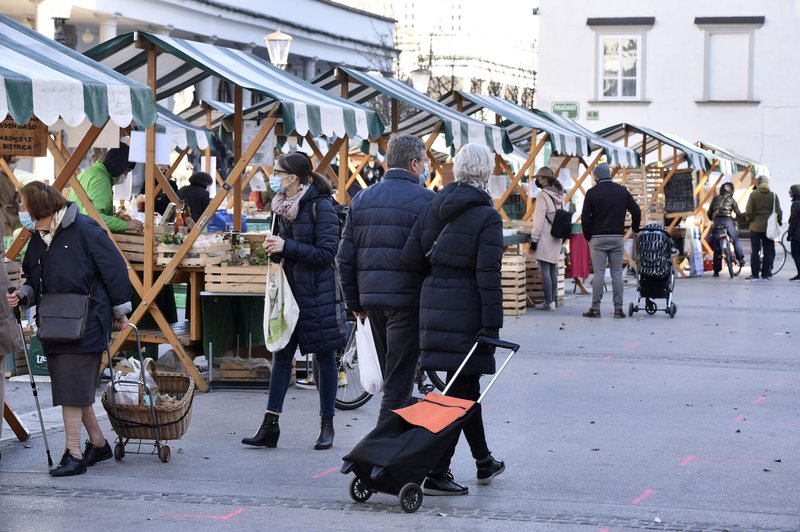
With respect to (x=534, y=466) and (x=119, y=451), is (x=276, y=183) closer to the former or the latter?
(x=119, y=451)

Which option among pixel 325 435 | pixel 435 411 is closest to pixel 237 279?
pixel 325 435

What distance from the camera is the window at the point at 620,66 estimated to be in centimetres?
3938

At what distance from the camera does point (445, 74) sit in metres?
51.9

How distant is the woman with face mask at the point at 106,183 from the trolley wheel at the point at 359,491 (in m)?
4.65

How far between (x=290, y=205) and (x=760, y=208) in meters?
18.2

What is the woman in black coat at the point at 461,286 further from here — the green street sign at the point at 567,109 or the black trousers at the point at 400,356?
the green street sign at the point at 567,109

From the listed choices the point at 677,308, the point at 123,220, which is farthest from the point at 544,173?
the point at 123,220

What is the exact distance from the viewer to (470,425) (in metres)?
7.43

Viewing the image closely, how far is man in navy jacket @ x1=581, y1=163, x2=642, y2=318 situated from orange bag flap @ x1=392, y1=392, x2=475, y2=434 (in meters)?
10.4

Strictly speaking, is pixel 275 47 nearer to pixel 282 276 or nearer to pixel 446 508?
pixel 282 276

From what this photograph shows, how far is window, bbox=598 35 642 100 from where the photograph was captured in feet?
129

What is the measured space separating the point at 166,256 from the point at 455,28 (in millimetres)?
44145

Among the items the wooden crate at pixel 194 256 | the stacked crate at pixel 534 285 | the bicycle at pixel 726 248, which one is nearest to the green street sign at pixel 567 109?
the bicycle at pixel 726 248

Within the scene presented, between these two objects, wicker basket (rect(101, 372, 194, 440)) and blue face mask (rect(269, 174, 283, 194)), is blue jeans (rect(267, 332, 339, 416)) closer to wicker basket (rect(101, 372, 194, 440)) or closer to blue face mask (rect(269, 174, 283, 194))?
wicker basket (rect(101, 372, 194, 440))
